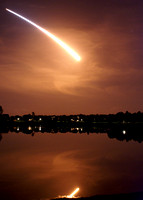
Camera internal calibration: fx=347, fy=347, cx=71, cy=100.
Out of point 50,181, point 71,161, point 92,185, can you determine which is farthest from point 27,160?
point 92,185

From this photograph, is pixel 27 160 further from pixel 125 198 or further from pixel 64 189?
pixel 125 198

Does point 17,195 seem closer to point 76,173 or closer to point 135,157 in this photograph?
point 76,173

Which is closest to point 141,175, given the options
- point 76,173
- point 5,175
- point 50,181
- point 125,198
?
point 76,173

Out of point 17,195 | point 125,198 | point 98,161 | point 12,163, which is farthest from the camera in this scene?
point 98,161

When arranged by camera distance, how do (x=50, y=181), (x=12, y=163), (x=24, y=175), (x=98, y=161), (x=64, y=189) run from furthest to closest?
1. (x=98, y=161)
2. (x=12, y=163)
3. (x=24, y=175)
4. (x=50, y=181)
5. (x=64, y=189)

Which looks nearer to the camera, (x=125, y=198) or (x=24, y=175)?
(x=125, y=198)

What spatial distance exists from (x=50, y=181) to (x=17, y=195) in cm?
472

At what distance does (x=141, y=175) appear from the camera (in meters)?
32.6

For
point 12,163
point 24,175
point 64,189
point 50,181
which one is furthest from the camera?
point 12,163

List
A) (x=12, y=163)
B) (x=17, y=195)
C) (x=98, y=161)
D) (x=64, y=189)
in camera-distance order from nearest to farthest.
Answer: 1. (x=17, y=195)
2. (x=64, y=189)
3. (x=12, y=163)
4. (x=98, y=161)

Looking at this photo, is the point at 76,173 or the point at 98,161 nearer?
the point at 76,173

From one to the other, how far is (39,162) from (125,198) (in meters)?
24.8

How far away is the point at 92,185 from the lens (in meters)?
26.5

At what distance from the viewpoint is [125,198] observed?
17.7 meters
